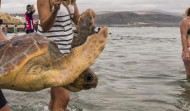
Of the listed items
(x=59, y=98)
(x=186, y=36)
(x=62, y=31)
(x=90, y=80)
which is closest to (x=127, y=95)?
(x=186, y=36)

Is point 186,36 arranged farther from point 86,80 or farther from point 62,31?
point 86,80

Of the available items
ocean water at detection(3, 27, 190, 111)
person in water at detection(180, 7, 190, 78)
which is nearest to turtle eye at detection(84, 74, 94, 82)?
ocean water at detection(3, 27, 190, 111)

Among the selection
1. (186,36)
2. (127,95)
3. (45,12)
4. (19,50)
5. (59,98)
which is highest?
(45,12)

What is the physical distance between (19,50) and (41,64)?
25 centimetres

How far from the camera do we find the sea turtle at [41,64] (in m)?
2.59

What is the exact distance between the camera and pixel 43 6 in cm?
355

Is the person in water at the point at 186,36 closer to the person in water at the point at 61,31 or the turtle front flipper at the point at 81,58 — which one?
the person in water at the point at 61,31

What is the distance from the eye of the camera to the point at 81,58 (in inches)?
104

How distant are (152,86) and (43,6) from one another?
4444 millimetres

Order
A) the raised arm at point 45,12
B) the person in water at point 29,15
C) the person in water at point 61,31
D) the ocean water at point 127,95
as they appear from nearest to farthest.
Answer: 1. the raised arm at point 45,12
2. the person in water at point 61,31
3. the ocean water at point 127,95
4. the person in water at point 29,15

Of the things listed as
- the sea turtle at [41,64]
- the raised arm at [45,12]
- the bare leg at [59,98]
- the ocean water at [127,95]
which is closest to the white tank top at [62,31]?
the raised arm at [45,12]

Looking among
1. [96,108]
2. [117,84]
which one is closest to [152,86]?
[117,84]

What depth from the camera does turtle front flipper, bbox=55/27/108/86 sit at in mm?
Answer: 2615

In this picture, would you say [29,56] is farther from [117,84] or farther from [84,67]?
[117,84]
